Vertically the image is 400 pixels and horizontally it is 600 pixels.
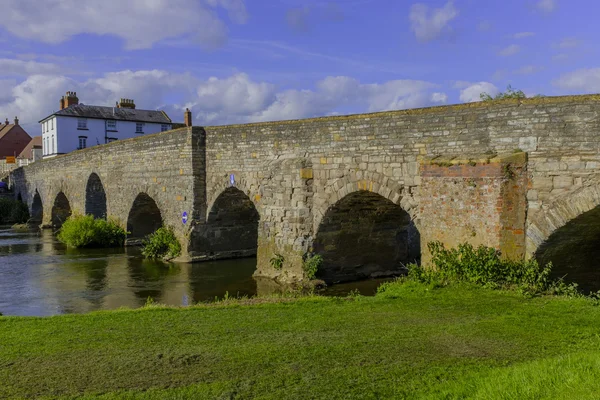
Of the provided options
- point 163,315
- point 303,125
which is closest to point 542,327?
point 163,315

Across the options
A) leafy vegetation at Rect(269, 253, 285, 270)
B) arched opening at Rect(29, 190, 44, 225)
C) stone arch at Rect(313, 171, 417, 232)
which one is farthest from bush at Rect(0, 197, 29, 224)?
stone arch at Rect(313, 171, 417, 232)

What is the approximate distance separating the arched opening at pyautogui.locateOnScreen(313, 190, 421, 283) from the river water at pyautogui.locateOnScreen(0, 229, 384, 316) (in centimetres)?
57

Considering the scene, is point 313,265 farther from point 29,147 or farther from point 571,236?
point 29,147

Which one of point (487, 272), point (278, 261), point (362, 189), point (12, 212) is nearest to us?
point (487, 272)

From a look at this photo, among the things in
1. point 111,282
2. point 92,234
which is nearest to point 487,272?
point 111,282

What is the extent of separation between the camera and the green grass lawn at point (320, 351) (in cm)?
547

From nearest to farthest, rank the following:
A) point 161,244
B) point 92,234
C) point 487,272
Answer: point 487,272 → point 161,244 → point 92,234

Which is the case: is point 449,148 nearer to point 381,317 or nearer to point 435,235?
point 435,235

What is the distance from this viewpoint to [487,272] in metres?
10.0

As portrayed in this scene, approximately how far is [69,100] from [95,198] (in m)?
24.0

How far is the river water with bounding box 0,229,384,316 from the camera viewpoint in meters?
13.5

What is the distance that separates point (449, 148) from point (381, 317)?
4370 mm

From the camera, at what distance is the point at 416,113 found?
11.9m

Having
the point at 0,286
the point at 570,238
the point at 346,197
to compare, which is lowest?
the point at 0,286
